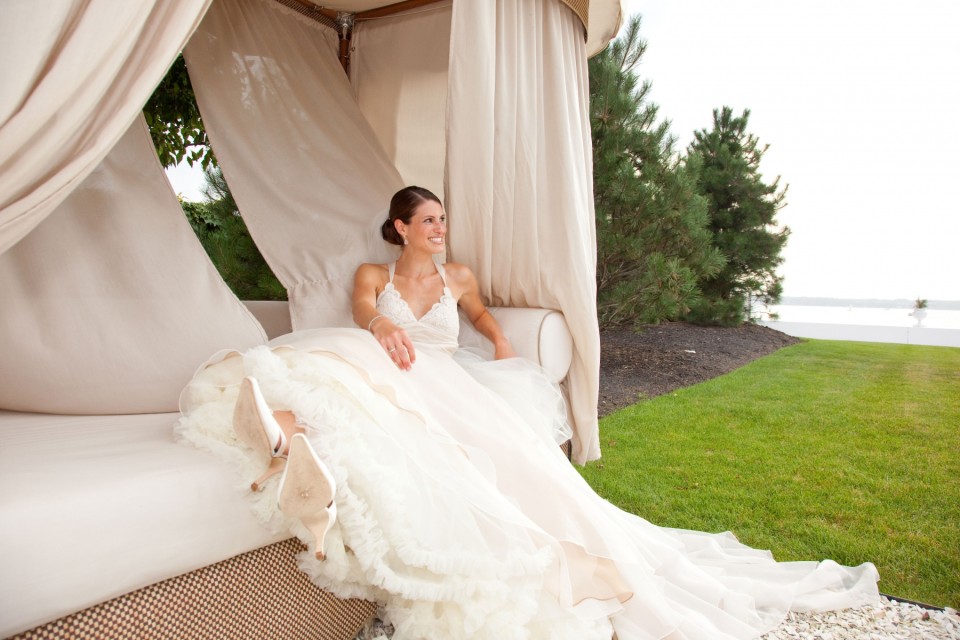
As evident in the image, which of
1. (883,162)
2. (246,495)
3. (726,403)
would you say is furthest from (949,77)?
(246,495)

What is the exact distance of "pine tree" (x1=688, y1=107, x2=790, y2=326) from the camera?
25.1 ft

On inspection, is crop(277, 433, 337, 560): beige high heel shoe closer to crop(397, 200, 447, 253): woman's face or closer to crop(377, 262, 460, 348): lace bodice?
crop(377, 262, 460, 348): lace bodice

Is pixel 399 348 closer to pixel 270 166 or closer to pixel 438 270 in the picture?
pixel 438 270

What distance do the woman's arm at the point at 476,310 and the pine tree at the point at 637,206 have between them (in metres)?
2.72

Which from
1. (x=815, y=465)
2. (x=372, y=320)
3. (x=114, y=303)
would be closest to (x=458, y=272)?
(x=372, y=320)

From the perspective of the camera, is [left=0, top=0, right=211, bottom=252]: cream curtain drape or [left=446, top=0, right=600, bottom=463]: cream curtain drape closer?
[left=0, top=0, right=211, bottom=252]: cream curtain drape

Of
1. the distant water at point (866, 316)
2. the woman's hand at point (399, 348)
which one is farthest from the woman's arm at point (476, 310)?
the distant water at point (866, 316)

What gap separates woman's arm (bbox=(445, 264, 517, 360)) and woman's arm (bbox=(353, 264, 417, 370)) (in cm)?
30

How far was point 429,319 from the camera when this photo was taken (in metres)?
2.35

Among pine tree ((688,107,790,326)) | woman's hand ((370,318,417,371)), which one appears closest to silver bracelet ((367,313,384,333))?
woman's hand ((370,318,417,371))

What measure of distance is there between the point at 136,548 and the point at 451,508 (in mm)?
631

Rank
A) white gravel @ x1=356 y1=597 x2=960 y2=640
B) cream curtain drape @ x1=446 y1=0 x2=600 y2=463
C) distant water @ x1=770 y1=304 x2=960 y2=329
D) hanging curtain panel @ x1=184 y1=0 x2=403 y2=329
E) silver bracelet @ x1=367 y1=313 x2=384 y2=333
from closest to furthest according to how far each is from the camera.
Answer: white gravel @ x1=356 y1=597 x2=960 y2=640, silver bracelet @ x1=367 y1=313 x2=384 y2=333, cream curtain drape @ x1=446 y1=0 x2=600 y2=463, hanging curtain panel @ x1=184 y1=0 x2=403 y2=329, distant water @ x1=770 y1=304 x2=960 y2=329

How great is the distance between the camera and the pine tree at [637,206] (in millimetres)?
4863

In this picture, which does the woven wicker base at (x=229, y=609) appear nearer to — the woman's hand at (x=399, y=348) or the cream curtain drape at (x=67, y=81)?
the woman's hand at (x=399, y=348)
